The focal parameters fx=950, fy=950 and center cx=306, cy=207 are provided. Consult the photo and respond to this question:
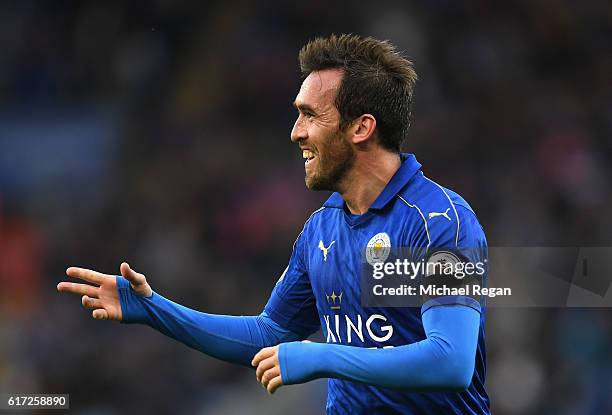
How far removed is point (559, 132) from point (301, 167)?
2.29 metres

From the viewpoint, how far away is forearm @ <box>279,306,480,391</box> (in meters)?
3.12

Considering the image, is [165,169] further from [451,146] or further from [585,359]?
[585,359]

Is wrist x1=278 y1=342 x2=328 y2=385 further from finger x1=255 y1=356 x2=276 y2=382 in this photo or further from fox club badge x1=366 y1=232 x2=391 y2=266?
fox club badge x1=366 y1=232 x2=391 y2=266

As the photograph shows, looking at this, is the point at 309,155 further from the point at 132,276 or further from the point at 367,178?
the point at 132,276

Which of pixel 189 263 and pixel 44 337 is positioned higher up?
pixel 189 263

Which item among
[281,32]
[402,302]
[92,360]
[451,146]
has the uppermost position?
[281,32]

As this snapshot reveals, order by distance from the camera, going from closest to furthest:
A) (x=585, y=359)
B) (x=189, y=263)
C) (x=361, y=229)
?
(x=361, y=229)
(x=585, y=359)
(x=189, y=263)

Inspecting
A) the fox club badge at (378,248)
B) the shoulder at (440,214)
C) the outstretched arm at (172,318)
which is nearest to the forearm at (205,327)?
the outstretched arm at (172,318)

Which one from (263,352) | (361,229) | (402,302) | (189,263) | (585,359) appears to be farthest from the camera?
(189,263)

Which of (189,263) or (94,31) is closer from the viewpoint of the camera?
(189,263)

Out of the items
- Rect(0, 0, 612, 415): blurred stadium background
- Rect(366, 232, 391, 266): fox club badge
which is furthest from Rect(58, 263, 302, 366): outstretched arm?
Rect(0, 0, 612, 415): blurred stadium background

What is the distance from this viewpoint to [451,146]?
27.5 feet

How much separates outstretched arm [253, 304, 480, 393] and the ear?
3.28ft

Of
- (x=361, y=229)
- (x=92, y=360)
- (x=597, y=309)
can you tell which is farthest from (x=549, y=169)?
(x=361, y=229)
